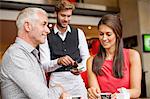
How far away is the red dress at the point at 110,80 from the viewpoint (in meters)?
1.84

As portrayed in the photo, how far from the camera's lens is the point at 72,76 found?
2.55 metres

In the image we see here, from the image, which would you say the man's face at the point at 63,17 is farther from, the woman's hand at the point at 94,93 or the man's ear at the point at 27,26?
the woman's hand at the point at 94,93

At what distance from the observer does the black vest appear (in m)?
2.58

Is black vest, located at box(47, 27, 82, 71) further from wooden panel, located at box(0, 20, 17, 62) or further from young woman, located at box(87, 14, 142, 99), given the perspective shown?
wooden panel, located at box(0, 20, 17, 62)

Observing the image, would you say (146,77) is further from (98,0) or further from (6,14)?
(6,14)

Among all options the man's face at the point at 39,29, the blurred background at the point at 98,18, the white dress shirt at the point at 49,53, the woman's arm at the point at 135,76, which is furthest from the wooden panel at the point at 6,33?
the woman's arm at the point at 135,76

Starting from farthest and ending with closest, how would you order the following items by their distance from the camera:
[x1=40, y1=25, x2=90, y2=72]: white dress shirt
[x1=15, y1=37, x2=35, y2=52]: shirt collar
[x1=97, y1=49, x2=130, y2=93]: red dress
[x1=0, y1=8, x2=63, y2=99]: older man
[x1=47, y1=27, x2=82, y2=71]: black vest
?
[x1=47, y1=27, x2=82, y2=71]: black vest, [x1=40, y1=25, x2=90, y2=72]: white dress shirt, [x1=97, y1=49, x2=130, y2=93]: red dress, [x1=15, y1=37, x2=35, y2=52]: shirt collar, [x1=0, y1=8, x2=63, y2=99]: older man

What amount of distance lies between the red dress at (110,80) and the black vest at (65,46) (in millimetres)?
747

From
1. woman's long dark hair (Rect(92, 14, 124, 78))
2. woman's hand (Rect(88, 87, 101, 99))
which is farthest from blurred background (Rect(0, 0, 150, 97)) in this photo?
woman's hand (Rect(88, 87, 101, 99))

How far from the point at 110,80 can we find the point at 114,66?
10cm

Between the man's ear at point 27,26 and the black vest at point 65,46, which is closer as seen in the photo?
the man's ear at point 27,26

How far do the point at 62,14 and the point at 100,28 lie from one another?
2.55 ft

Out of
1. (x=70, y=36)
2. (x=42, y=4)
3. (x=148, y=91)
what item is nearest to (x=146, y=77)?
(x=148, y=91)

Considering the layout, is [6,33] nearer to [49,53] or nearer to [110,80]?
[49,53]
